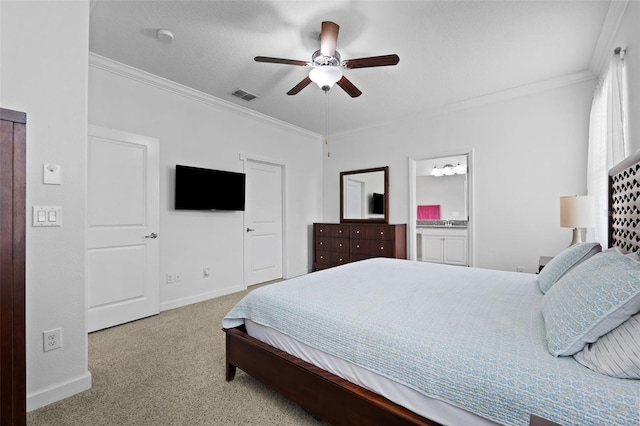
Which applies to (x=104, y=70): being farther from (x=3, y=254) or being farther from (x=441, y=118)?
(x=441, y=118)

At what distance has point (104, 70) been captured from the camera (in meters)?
2.93

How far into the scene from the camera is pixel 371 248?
459 cm

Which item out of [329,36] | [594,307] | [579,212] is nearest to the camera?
[594,307]

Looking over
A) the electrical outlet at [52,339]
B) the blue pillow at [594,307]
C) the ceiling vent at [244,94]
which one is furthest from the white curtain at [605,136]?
the electrical outlet at [52,339]

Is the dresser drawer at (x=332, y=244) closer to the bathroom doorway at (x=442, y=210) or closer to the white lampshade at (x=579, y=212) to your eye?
the bathroom doorway at (x=442, y=210)

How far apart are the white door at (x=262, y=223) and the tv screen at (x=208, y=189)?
29 cm

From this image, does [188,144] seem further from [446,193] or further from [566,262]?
[446,193]

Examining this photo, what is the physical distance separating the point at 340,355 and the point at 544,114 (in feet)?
12.5

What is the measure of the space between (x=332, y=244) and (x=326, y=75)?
10.2 ft

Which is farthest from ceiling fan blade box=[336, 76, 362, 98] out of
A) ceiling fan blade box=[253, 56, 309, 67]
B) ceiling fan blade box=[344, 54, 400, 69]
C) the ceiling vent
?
the ceiling vent

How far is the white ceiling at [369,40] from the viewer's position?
2219 millimetres

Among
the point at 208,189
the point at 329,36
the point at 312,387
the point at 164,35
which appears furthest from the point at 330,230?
the point at 312,387

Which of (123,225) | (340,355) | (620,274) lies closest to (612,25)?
(620,274)

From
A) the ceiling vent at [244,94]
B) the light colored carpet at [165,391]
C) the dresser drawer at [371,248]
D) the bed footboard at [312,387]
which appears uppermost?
the ceiling vent at [244,94]
